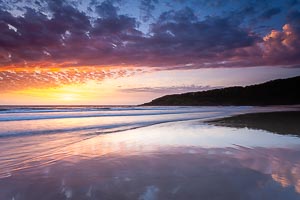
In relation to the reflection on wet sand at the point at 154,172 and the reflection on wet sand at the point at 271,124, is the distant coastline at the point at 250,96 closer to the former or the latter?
the reflection on wet sand at the point at 271,124

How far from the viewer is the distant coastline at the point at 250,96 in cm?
9188

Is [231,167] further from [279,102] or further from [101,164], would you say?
[279,102]

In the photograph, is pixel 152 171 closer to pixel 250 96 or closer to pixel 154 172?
pixel 154 172

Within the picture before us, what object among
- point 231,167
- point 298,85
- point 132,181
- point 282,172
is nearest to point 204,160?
point 231,167

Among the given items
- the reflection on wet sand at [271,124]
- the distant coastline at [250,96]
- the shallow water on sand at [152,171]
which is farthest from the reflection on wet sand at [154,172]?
the distant coastline at [250,96]

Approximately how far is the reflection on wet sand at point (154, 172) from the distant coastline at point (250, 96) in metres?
88.5

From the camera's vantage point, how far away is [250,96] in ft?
342

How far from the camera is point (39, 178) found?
14.0 ft

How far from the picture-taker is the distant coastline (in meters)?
91.9

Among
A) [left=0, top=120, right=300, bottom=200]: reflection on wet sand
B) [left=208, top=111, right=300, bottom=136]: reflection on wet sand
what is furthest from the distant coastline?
[left=0, top=120, right=300, bottom=200]: reflection on wet sand

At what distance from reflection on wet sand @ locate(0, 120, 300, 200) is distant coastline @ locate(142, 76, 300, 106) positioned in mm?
88487

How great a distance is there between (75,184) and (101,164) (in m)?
1.40

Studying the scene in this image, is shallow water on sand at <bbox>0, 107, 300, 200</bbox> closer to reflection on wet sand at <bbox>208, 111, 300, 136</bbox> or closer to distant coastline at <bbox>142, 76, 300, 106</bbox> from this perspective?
reflection on wet sand at <bbox>208, 111, 300, 136</bbox>

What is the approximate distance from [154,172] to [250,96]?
10819cm
